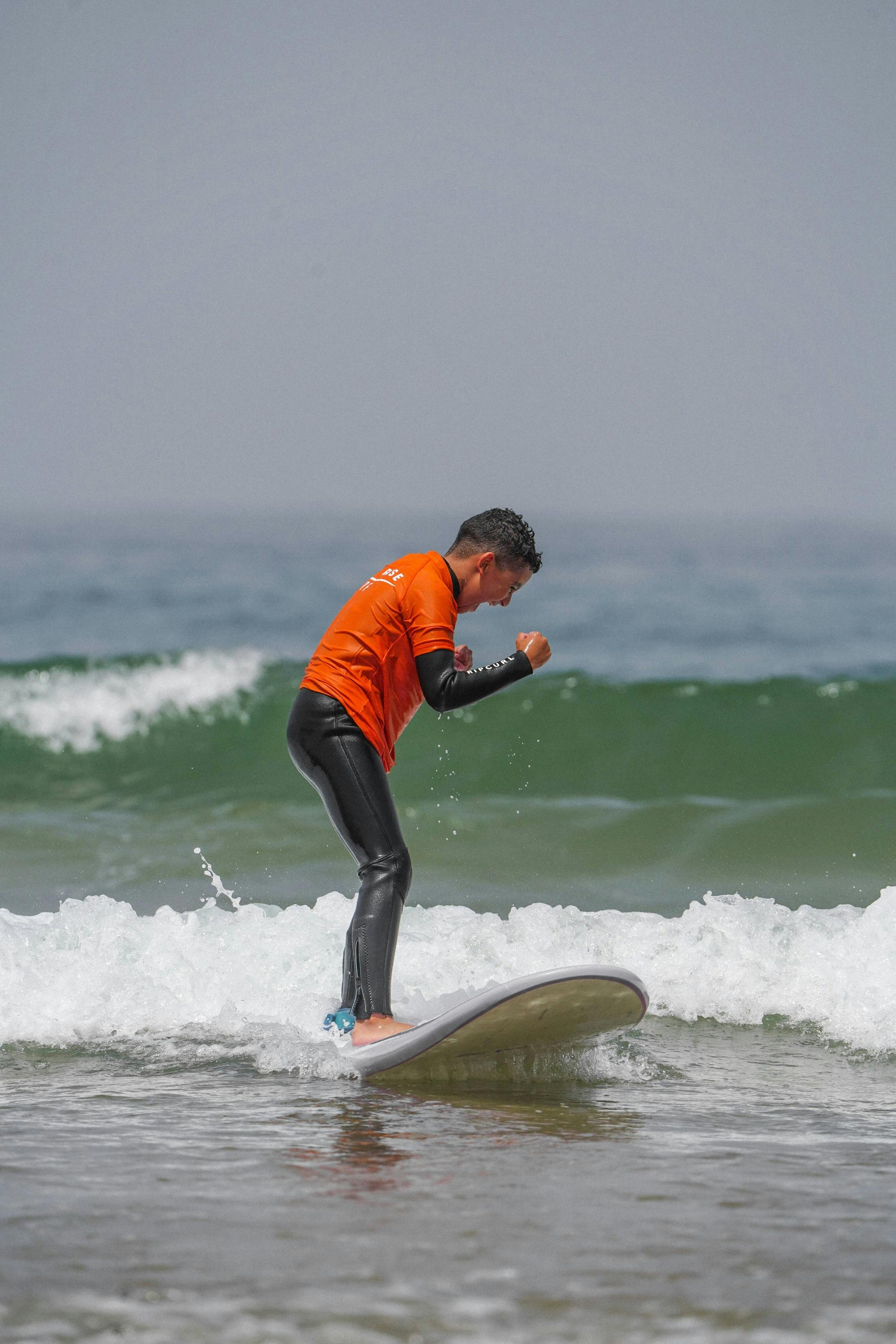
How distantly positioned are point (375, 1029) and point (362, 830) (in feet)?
2.12

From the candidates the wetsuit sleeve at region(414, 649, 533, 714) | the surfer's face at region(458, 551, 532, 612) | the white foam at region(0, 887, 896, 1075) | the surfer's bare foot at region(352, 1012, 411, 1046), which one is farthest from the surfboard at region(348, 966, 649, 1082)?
the surfer's face at region(458, 551, 532, 612)

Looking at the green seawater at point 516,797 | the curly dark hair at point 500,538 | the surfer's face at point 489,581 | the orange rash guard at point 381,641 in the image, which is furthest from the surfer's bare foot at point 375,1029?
the green seawater at point 516,797

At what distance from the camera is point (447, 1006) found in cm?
443

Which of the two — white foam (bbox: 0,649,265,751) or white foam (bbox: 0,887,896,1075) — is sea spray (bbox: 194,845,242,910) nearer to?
white foam (bbox: 0,887,896,1075)

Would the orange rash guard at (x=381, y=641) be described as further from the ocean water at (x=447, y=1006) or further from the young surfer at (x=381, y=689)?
the ocean water at (x=447, y=1006)

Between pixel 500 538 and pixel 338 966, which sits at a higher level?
pixel 500 538

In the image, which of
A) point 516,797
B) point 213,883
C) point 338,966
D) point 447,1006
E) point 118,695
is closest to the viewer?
point 447,1006

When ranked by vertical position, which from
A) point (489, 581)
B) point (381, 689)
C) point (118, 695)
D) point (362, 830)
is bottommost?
point (362, 830)

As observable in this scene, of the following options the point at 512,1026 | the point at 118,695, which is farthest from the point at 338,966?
the point at 118,695

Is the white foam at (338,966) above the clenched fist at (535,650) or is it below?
below

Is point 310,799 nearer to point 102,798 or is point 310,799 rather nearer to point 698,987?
point 102,798

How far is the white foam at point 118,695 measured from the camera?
13.2 m

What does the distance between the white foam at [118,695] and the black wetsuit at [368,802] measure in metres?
9.27

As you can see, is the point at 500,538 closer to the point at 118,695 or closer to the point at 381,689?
the point at 381,689
